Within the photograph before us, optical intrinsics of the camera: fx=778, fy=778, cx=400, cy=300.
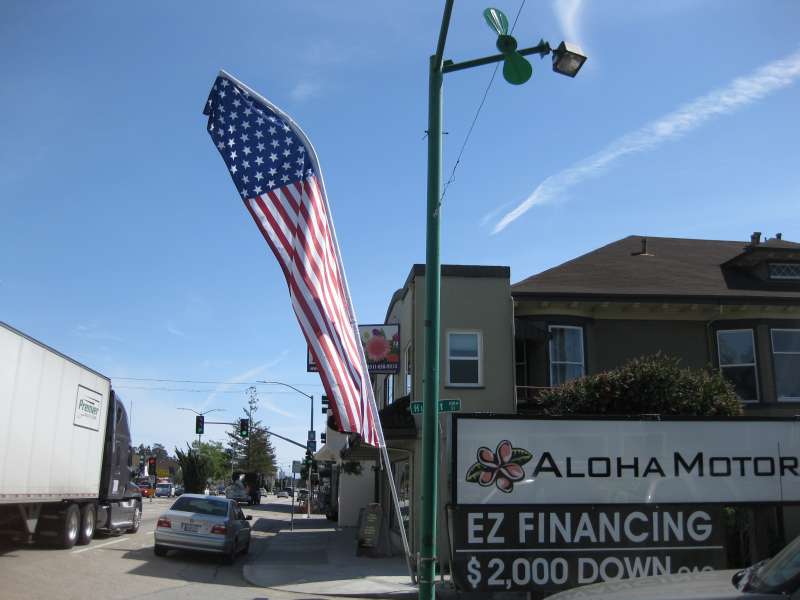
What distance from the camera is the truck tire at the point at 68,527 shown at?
53.9 ft

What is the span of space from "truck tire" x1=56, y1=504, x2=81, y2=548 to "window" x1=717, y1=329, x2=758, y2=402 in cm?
1553

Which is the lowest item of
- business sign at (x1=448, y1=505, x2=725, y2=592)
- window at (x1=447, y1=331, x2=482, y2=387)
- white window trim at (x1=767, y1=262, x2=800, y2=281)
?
business sign at (x1=448, y1=505, x2=725, y2=592)

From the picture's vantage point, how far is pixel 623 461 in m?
9.17

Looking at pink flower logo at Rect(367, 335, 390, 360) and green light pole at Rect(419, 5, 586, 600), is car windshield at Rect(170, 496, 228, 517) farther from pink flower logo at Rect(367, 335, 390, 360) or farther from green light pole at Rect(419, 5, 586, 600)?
green light pole at Rect(419, 5, 586, 600)

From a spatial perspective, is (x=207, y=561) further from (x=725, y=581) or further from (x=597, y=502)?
(x=725, y=581)

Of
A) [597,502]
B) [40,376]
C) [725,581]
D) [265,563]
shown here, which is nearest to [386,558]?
[265,563]

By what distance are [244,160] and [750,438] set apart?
702 centimetres

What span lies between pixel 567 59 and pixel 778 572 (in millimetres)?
6004

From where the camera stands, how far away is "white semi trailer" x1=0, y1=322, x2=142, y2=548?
42.3 ft

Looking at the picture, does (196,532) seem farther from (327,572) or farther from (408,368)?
(408,368)

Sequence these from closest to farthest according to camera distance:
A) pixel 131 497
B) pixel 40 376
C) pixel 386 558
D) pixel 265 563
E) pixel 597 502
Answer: pixel 597 502 < pixel 40 376 < pixel 265 563 < pixel 386 558 < pixel 131 497

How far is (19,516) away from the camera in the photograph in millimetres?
14836

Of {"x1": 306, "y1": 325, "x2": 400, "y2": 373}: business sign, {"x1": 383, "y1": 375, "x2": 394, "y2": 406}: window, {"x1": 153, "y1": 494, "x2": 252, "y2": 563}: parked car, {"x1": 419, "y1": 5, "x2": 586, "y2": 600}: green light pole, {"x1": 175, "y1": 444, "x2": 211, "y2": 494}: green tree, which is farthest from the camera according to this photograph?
{"x1": 175, "y1": 444, "x2": 211, "y2": 494}: green tree

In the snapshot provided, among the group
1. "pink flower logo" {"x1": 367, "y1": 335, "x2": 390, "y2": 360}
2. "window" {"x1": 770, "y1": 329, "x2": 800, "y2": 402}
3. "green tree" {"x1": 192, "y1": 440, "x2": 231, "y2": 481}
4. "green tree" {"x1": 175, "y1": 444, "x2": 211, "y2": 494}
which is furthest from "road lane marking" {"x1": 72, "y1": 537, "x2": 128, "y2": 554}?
"green tree" {"x1": 192, "y1": 440, "x2": 231, "y2": 481}
